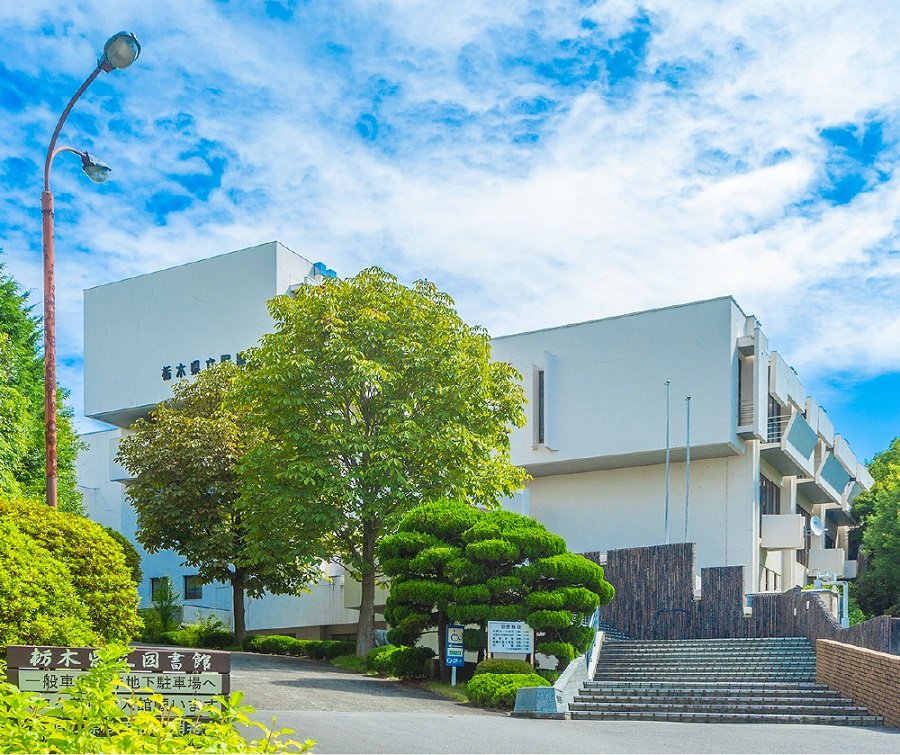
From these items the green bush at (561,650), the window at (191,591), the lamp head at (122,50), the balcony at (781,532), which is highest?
the lamp head at (122,50)

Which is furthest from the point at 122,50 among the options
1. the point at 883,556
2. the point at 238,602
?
the point at 883,556

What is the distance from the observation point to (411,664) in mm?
22297

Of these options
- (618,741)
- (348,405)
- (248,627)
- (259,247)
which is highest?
(259,247)

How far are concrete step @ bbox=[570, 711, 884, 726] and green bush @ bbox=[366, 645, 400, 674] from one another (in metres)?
5.87

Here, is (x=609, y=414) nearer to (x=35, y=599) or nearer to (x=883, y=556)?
(x=883, y=556)

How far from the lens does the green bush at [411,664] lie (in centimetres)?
2225

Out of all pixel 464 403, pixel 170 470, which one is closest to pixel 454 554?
pixel 464 403

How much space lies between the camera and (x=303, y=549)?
2672 cm

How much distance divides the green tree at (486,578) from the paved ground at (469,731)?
2043mm

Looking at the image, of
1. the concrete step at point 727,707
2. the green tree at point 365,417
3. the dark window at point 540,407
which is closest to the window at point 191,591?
the dark window at point 540,407

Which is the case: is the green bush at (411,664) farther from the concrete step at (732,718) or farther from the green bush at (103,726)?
the green bush at (103,726)

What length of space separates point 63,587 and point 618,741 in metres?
7.42

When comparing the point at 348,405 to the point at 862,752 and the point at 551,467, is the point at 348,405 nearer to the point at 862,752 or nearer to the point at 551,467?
the point at 551,467

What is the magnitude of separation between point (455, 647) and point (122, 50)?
1292 cm
